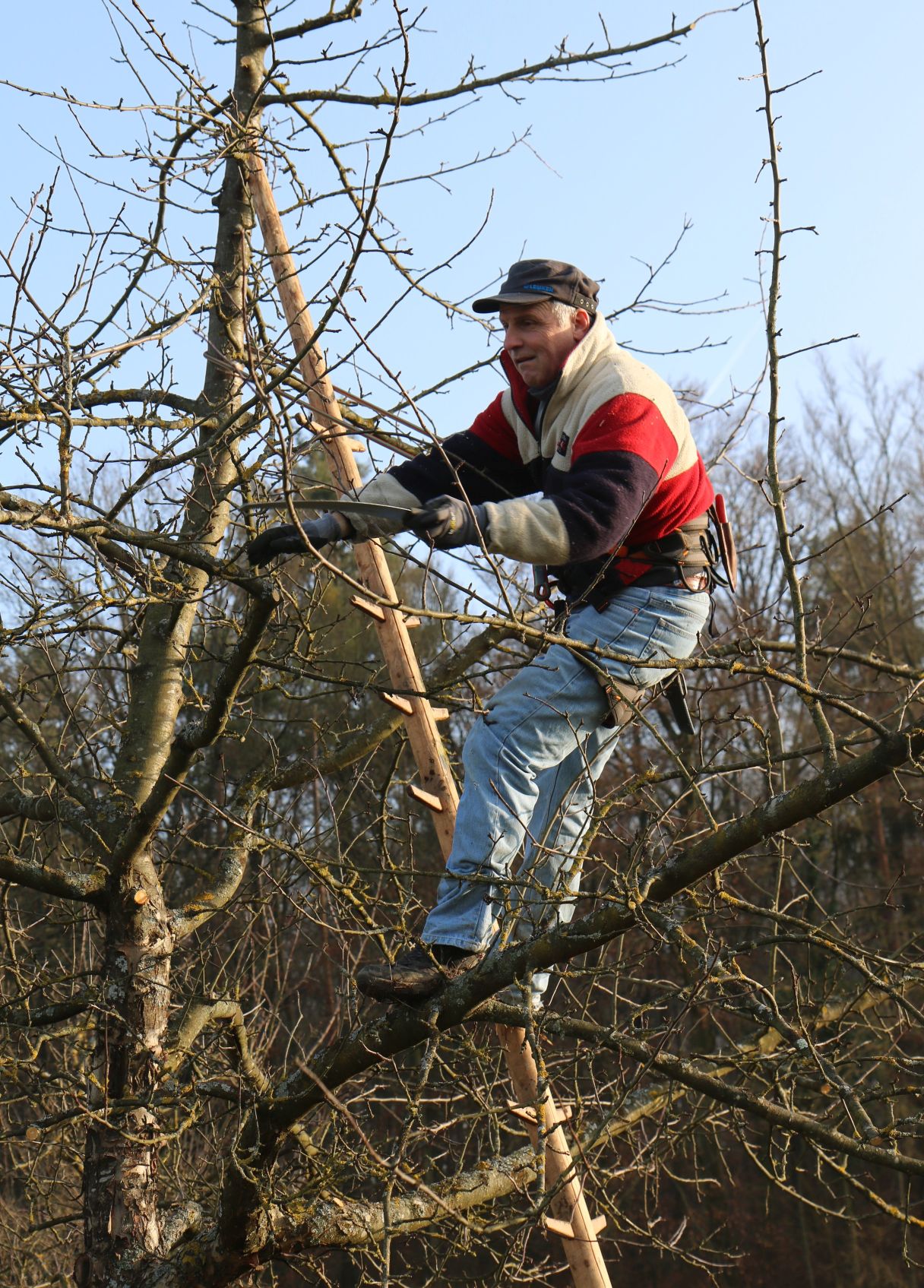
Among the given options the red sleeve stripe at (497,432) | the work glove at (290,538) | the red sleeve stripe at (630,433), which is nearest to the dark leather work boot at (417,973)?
the work glove at (290,538)

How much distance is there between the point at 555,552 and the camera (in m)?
3.10

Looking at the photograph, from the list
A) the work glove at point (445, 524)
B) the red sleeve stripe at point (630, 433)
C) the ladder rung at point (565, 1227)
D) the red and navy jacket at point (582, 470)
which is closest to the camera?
the work glove at point (445, 524)

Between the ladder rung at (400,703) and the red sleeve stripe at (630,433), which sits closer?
the red sleeve stripe at (630,433)

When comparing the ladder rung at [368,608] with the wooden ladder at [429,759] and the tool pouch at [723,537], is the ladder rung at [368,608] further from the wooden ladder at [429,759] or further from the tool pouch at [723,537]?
the tool pouch at [723,537]

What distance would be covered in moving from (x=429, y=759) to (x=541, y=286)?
1.50 meters

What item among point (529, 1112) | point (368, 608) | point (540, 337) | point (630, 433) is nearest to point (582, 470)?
point (630, 433)

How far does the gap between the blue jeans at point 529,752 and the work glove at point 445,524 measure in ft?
1.34

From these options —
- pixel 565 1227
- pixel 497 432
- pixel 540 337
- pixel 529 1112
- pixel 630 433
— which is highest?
pixel 540 337

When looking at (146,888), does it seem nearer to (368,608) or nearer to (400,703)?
(400,703)

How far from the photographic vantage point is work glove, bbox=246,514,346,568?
3.20m

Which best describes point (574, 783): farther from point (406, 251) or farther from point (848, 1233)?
point (848, 1233)

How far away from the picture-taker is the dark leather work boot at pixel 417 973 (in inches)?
126

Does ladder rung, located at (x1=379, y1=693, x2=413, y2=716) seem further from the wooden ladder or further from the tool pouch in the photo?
the tool pouch

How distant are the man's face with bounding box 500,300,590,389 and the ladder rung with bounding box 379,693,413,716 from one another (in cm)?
102
